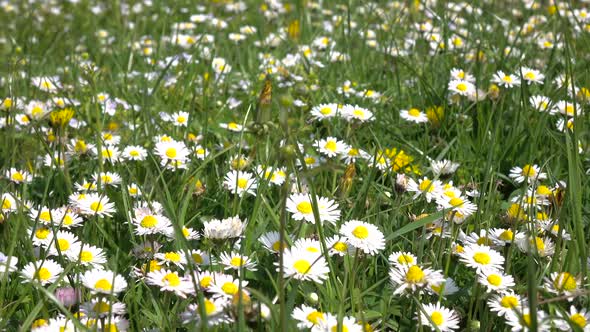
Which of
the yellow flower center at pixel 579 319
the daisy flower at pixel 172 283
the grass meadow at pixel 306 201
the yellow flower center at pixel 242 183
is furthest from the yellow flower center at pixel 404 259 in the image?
the yellow flower center at pixel 242 183

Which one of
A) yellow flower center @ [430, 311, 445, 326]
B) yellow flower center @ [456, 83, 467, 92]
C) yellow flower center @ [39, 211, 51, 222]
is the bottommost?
yellow flower center @ [430, 311, 445, 326]

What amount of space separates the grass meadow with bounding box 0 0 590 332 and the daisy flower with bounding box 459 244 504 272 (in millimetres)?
17

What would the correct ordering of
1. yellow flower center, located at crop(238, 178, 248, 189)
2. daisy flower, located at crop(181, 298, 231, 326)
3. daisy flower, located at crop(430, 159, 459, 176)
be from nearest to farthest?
daisy flower, located at crop(181, 298, 231, 326) < yellow flower center, located at crop(238, 178, 248, 189) < daisy flower, located at crop(430, 159, 459, 176)

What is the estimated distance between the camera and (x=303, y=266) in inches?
54.4

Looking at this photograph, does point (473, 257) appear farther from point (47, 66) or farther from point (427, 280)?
point (47, 66)

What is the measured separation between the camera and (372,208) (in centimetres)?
177

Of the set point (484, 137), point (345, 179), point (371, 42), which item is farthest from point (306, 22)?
point (345, 179)

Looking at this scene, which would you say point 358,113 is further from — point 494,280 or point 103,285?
point 103,285

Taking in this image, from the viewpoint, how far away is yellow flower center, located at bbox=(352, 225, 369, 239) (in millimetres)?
1518

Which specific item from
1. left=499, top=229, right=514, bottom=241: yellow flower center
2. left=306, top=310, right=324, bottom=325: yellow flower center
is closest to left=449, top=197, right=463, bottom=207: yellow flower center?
left=499, top=229, right=514, bottom=241: yellow flower center

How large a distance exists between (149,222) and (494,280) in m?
0.77

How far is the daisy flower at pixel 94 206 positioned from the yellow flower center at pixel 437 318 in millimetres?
804

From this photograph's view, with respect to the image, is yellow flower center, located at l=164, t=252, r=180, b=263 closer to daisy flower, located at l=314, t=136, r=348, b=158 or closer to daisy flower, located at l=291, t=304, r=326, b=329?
daisy flower, located at l=291, t=304, r=326, b=329

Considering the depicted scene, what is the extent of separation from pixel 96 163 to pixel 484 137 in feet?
3.94
